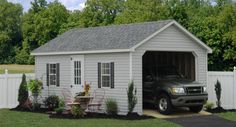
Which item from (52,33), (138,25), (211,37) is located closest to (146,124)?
(138,25)

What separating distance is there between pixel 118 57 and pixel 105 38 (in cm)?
234

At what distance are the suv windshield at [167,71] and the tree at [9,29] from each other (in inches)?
2343

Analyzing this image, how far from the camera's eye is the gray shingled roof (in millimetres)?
21516

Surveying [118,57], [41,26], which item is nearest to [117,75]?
[118,57]

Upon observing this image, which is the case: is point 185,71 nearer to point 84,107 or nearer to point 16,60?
point 84,107

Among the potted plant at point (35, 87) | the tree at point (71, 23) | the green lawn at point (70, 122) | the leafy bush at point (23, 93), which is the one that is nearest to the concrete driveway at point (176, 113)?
the green lawn at point (70, 122)

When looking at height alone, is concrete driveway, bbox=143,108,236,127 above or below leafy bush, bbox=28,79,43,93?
below

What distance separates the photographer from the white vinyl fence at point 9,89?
81.0 feet

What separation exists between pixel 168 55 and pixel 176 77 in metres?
2.84

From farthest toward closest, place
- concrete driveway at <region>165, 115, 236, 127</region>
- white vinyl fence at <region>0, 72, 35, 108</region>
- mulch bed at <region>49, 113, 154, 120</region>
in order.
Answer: white vinyl fence at <region>0, 72, 35, 108</region>, mulch bed at <region>49, 113, 154, 120</region>, concrete driveway at <region>165, 115, 236, 127</region>

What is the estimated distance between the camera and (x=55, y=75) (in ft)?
81.0

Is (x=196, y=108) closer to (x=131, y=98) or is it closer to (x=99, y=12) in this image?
(x=131, y=98)

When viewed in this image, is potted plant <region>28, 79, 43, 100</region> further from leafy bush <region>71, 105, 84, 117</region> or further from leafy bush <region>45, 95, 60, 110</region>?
leafy bush <region>71, 105, 84, 117</region>

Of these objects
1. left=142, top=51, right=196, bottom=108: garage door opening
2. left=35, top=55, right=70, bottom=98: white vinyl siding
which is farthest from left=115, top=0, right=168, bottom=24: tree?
left=35, top=55, right=70, bottom=98: white vinyl siding
